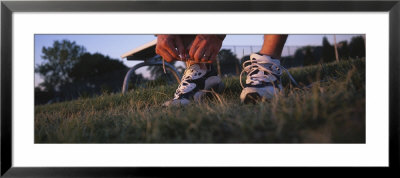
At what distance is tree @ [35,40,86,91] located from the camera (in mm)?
1495

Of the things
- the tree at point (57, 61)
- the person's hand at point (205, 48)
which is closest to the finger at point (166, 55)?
the person's hand at point (205, 48)

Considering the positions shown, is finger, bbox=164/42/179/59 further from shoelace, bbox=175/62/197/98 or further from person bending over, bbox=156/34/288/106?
shoelace, bbox=175/62/197/98

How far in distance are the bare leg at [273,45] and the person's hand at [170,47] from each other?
1.53 ft

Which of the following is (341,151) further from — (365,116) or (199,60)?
(199,60)

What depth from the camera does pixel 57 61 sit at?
5.08ft

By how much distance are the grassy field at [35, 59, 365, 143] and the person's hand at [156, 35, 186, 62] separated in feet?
1.06

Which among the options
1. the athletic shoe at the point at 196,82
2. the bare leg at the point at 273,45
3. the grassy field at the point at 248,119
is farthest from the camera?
the athletic shoe at the point at 196,82

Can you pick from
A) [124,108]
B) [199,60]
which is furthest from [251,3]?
[124,108]

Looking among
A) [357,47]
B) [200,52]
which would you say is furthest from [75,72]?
[357,47]

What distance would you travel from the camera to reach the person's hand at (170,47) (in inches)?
59.4

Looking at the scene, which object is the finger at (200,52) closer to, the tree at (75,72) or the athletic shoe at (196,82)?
the athletic shoe at (196,82)

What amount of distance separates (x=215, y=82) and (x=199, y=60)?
18 cm

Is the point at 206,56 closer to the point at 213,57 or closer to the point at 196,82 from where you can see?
the point at 213,57

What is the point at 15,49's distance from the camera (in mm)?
1403
